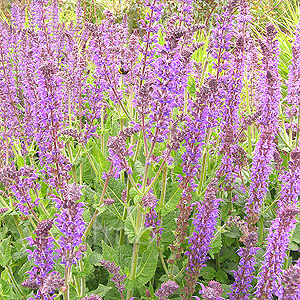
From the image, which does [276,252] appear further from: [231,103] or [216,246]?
[231,103]

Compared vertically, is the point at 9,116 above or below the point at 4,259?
above

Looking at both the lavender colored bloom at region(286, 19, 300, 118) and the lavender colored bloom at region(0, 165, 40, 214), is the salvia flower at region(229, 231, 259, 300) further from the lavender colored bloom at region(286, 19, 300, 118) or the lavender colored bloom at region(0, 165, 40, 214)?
the lavender colored bloom at region(286, 19, 300, 118)

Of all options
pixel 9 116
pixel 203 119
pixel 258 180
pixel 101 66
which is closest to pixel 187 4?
pixel 101 66

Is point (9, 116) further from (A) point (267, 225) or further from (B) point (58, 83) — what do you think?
(A) point (267, 225)

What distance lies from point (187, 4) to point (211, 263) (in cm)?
251

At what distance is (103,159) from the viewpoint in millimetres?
3211

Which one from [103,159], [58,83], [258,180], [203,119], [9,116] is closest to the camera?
[58,83]

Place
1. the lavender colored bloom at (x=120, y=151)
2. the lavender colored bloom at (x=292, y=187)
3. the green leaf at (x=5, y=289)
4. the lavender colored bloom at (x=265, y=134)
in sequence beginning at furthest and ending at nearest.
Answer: the lavender colored bloom at (x=265, y=134), the lavender colored bloom at (x=292, y=187), the green leaf at (x=5, y=289), the lavender colored bloom at (x=120, y=151)

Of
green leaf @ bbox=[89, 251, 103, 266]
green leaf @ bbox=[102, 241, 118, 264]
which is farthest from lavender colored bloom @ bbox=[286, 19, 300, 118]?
green leaf @ bbox=[89, 251, 103, 266]

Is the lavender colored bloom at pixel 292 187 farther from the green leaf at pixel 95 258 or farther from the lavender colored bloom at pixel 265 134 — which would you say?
the green leaf at pixel 95 258

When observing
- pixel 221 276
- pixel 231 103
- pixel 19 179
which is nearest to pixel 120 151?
pixel 19 179

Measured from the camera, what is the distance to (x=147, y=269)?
8.74ft

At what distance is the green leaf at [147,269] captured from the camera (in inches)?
104

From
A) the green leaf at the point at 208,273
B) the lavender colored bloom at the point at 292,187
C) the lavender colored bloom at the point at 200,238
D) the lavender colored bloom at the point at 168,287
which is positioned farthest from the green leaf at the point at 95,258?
the lavender colored bloom at the point at 292,187
